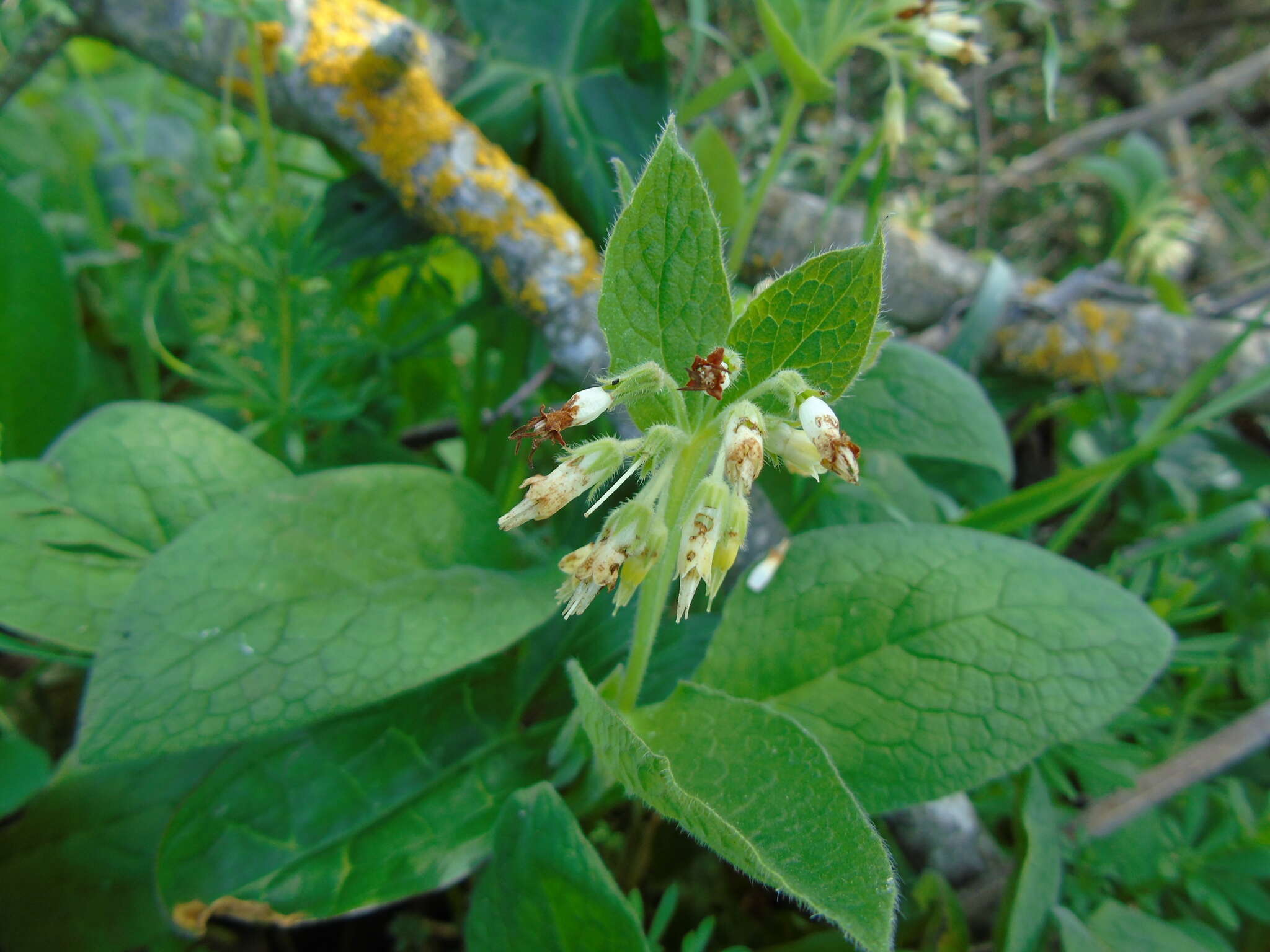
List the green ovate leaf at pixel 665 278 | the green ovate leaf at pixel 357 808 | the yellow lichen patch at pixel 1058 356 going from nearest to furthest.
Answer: the green ovate leaf at pixel 665 278, the green ovate leaf at pixel 357 808, the yellow lichen patch at pixel 1058 356

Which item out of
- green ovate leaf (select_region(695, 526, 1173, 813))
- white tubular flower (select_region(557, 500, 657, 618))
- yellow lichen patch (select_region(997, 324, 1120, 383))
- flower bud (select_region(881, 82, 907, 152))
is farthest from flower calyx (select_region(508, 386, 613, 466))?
yellow lichen patch (select_region(997, 324, 1120, 383))

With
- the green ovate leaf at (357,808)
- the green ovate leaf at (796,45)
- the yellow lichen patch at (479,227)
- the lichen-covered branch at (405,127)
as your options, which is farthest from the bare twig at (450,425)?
the green ovate leaf at (796,45)

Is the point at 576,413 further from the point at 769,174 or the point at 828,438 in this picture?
the point at 769,174

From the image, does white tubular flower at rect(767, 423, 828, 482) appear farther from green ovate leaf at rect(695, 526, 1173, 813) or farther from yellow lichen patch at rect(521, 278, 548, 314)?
yellow lichen patch at rect(521, 278, 548, 314)

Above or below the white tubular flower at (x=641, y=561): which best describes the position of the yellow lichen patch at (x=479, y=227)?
above

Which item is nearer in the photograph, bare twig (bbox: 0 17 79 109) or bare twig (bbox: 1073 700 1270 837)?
bare twig (bbox: 1073 700 1270 837)

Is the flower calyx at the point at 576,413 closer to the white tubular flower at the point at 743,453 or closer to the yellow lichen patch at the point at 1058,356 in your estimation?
the white tubular flower at the point at 743,453
